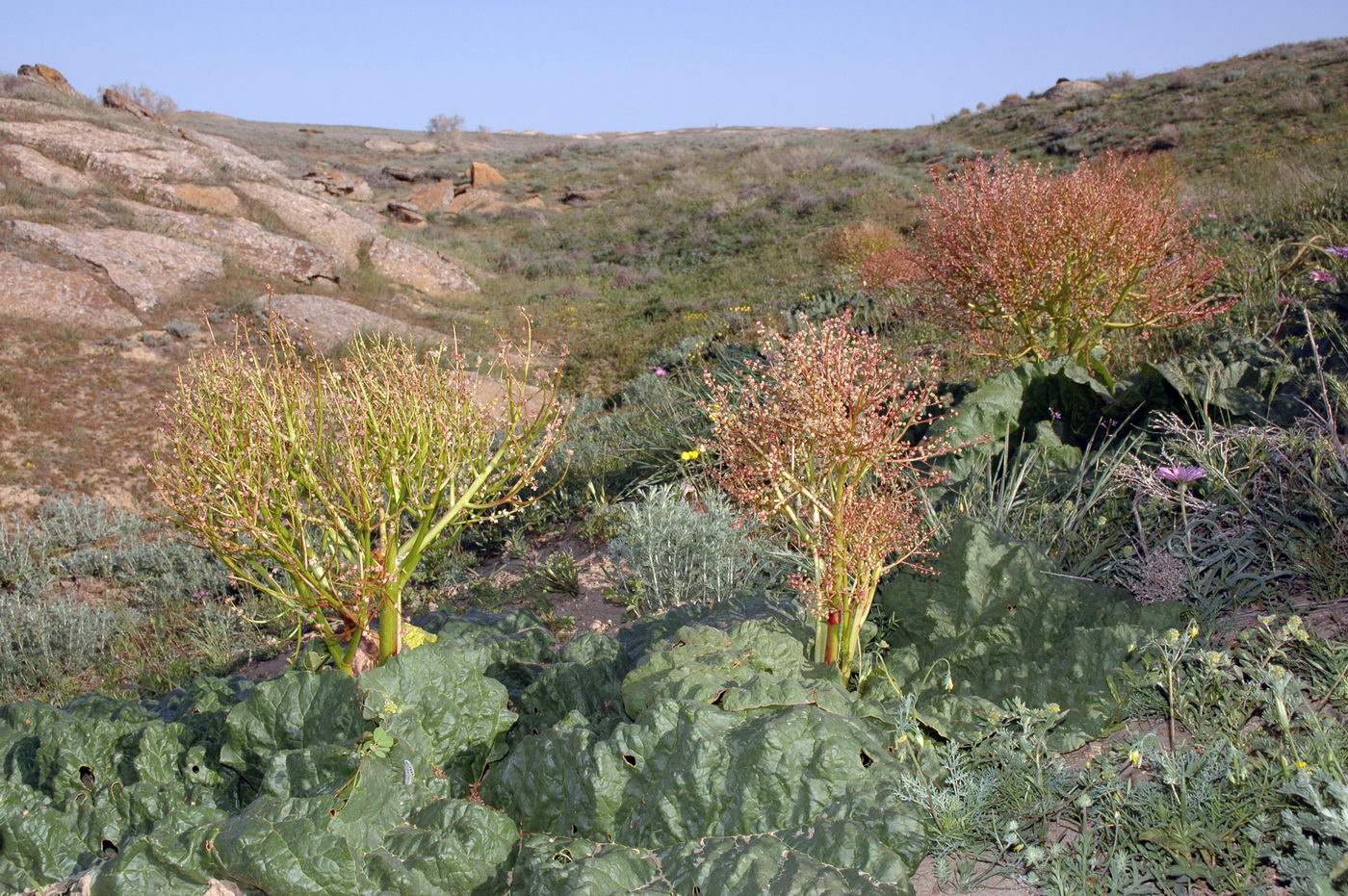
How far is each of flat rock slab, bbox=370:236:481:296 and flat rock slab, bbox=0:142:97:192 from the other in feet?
16.7

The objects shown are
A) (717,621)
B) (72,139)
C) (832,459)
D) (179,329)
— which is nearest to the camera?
(832,459)

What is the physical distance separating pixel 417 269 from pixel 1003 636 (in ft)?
56.8

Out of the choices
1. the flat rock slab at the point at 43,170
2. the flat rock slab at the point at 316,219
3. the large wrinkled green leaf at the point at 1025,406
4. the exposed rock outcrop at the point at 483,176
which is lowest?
the large wrinkled green leaf at the point at 1025,406

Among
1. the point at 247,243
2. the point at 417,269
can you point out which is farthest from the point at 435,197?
the point at 247,243

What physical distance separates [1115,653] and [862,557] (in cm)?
72

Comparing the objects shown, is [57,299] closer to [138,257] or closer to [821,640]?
[138,257]

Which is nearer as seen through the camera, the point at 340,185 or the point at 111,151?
the point at 111,151

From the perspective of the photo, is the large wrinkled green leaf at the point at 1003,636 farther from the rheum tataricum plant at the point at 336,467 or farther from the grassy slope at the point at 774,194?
the grassy slope at the point at 774,194

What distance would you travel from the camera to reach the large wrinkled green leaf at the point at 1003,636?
2404 mm

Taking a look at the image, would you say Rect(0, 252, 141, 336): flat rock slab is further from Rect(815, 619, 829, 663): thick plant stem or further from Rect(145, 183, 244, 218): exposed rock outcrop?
Rect(815, 619, 829, 663): thick plant stem

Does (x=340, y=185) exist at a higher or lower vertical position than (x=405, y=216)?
higher

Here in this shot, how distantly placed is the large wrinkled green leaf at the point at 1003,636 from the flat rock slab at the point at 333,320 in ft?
37.0

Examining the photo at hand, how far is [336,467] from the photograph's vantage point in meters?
3.06

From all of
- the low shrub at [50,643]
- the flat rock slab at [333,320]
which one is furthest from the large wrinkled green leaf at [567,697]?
the flat rock slab at [333,320]
